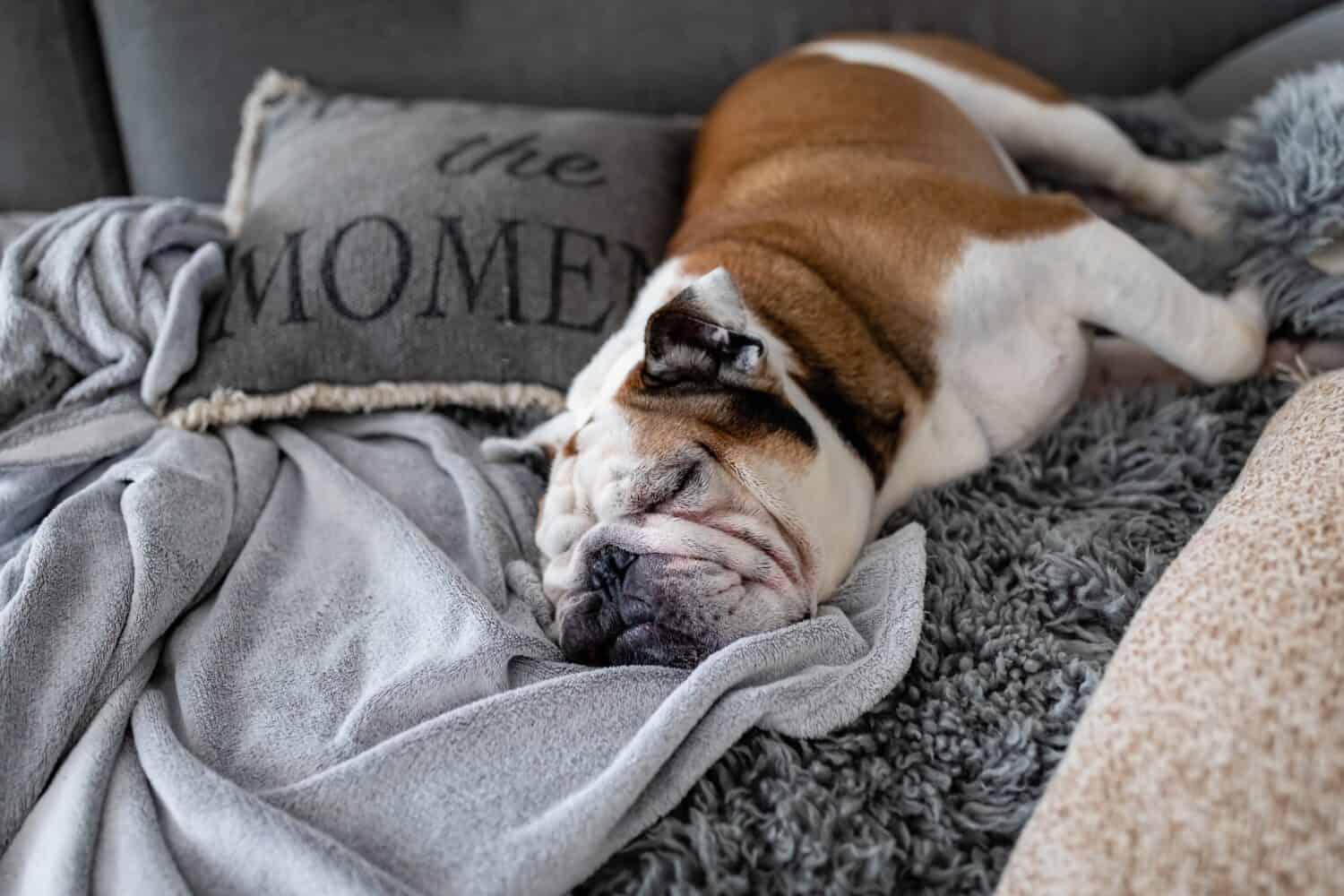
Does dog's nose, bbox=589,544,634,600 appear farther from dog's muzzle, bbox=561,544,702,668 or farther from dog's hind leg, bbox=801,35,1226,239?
dog's hind leg, bbox=801,35,1226,239

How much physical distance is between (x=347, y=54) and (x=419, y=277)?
820 mm

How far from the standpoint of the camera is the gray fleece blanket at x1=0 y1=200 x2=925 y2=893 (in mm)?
1034

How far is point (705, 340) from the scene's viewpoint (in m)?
1.37

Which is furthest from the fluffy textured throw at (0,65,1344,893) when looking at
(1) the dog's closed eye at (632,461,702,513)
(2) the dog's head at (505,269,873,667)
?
(1) the dog's closed eye at (632,461,702,513)

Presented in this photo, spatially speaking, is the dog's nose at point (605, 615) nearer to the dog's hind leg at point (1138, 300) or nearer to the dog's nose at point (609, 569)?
the dog's nose at point (609, 569)

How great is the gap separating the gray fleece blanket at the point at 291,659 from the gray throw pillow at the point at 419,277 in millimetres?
82

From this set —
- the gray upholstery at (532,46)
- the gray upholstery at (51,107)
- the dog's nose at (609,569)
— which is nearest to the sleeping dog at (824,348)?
the dog's nose at (609,569)

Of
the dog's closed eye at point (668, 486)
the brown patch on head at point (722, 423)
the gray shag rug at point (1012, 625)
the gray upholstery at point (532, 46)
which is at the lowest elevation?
the gray shag rug at point (1012, 625)

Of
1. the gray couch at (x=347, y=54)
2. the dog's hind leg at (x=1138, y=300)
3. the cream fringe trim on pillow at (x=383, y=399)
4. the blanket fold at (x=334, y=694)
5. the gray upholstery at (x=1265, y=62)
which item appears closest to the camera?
the blanket fold at (x=334, y=694)

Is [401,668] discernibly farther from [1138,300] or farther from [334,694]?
[1138,300]

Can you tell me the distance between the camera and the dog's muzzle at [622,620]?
1274 millimetres

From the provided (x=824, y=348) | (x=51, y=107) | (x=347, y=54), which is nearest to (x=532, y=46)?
(x=347, y=54)

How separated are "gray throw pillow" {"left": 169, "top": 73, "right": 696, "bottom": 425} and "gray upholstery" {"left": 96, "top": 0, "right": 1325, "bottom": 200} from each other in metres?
0.47

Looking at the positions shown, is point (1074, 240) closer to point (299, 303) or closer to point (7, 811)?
point (299, 303)
